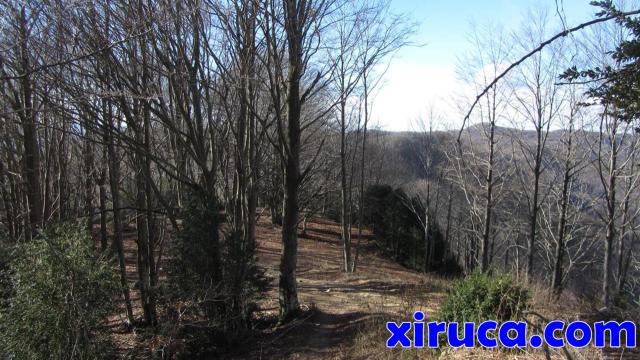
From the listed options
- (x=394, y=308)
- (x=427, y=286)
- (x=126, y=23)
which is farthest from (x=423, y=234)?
(x=126, y=23)

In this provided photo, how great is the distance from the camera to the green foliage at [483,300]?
5703 millimetres

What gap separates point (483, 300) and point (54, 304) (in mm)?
6243

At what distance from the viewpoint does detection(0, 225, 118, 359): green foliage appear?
22.9 feet

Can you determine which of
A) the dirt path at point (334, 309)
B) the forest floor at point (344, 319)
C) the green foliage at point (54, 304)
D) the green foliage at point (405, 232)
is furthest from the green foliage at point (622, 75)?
the green foliage at point (405, 232)

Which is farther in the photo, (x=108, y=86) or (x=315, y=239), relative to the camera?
(x=315, y=239)

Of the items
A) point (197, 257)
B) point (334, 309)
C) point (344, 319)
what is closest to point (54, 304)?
point (197, 257)

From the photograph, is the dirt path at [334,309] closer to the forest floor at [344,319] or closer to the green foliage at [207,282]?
the forest floor at [344,319]

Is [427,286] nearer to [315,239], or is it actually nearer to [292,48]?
[292,48]

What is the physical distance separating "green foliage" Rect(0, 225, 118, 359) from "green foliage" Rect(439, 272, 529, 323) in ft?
17.2

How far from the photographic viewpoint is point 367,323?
847 centimetres

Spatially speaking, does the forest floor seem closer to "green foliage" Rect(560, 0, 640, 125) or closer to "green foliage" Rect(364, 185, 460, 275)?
"green foliage" Rect(560, 0, 640, 125)

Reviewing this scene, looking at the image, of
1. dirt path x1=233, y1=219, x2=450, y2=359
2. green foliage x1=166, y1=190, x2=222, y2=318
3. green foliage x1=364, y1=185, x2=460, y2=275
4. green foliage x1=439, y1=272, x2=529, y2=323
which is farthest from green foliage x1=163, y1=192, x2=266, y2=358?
green foliage x1=364, y1=185, x2=460, y2=275

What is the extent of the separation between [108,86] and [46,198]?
4.58 m

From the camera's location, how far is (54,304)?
23.5 ft
